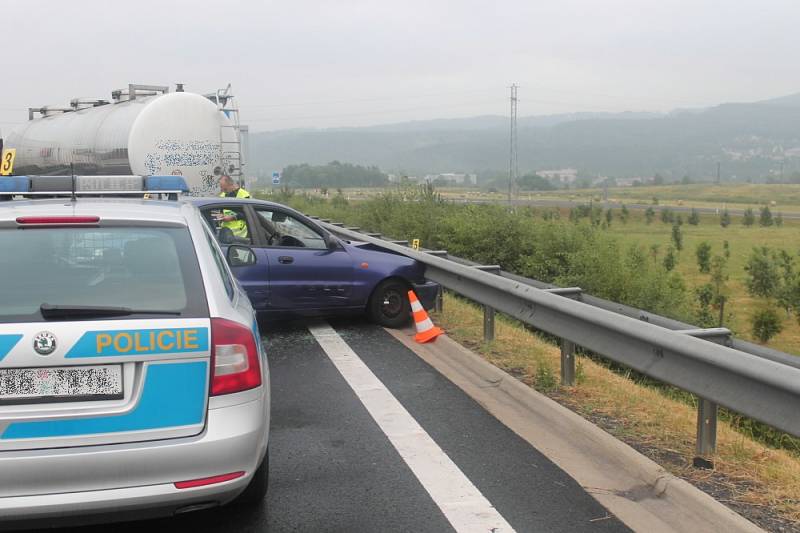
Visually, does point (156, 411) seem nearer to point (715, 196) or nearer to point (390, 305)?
point (390, 305)

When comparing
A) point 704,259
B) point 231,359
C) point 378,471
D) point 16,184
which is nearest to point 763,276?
point 704,259

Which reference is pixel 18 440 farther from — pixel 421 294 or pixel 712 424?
pixel 421 294

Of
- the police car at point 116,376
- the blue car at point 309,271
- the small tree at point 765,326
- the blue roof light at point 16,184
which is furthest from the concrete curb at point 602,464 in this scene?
the small tree at point 765,326

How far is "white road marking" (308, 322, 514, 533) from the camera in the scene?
433 cm

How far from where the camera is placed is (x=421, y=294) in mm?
9961

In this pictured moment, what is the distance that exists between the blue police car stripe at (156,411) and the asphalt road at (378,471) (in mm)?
905

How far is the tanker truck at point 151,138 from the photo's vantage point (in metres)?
17.8

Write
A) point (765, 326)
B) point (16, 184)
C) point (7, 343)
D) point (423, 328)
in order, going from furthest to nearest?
point (765, 326) < point (423, 328) < point (16, 184) < point (7, 343)

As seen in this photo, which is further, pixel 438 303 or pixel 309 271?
pixel 438 303

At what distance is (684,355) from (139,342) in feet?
9.78

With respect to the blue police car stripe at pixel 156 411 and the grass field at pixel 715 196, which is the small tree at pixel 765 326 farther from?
the grass field at pixel 715 196

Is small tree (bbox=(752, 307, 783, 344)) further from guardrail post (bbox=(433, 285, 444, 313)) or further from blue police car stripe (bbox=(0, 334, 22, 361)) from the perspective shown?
blue police car stripe (bbox=(0, 334, 22, 361))

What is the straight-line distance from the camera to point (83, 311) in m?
3.63

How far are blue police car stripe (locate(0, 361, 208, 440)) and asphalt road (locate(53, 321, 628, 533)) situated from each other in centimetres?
90
